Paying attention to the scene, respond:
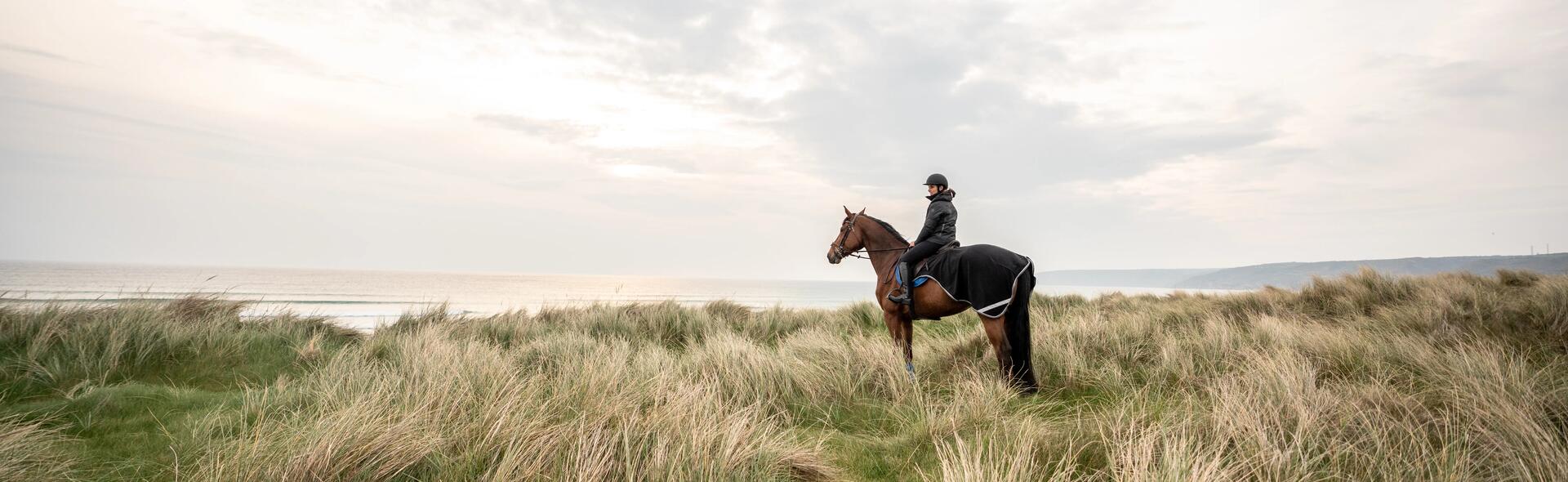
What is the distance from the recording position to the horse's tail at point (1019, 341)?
17.3 feet

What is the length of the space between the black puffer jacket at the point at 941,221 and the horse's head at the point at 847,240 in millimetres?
1273

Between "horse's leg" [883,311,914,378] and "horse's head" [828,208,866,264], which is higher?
"horse's head" [828,208,866,264]

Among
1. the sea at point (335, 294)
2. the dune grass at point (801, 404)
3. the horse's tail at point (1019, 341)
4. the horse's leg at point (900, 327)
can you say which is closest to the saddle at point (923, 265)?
the horse's leg at point (900, 327)

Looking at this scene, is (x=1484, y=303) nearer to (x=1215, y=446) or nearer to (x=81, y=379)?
(x=1215, y=446)

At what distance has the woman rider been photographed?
6250 mm

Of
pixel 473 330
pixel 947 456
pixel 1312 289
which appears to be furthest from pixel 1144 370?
pixel 473 330

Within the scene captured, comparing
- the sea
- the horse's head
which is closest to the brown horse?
the horse's head

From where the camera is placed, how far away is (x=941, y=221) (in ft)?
20.6

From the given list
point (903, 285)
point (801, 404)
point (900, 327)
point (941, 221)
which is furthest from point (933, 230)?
point (801, 404)

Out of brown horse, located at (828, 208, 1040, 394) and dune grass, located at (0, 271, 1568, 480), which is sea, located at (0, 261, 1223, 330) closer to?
dune grass, located at (0, 271, 1568, 480)

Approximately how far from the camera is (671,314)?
11.4 meters

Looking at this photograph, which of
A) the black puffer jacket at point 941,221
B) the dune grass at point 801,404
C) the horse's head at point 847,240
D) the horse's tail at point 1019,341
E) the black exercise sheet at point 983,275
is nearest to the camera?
the dune grass at point 801,404

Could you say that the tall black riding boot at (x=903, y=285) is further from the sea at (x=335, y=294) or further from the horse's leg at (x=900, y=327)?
the sea at (x=335, y=294)

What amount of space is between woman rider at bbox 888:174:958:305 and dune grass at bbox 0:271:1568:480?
818 mm
